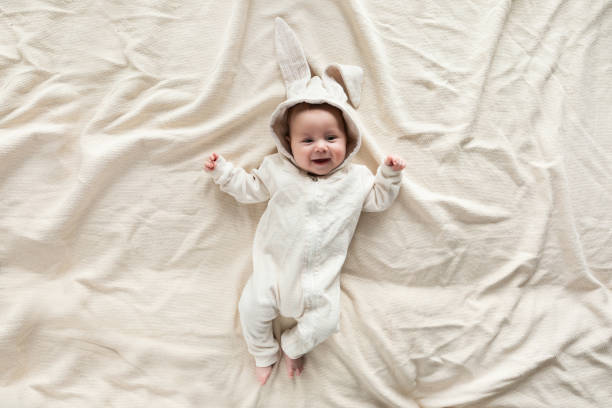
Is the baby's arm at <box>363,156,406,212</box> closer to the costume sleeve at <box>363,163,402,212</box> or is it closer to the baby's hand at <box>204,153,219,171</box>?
the costume sleeve at <box>363,163,402,212</box>

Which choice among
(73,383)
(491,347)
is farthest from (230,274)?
(491,347)

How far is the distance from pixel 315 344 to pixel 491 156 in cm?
66

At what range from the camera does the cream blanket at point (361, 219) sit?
882 millimetres

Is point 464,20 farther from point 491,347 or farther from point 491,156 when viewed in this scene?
point 491,347

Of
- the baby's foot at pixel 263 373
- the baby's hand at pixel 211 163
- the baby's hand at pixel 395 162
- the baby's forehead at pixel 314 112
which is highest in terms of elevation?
the baby's forehead at pixel 314 112

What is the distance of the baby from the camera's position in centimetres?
86

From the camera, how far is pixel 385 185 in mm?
878

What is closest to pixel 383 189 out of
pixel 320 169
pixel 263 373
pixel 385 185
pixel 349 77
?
pixel 385 185

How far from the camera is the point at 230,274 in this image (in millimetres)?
946

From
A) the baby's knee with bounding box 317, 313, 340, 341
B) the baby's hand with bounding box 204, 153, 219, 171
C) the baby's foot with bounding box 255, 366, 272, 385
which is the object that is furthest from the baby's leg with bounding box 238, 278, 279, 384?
the baby's hand with bounding box 204, 153, 219, 171

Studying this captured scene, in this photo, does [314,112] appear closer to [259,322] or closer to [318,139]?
[318,139]

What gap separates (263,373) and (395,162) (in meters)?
0.61

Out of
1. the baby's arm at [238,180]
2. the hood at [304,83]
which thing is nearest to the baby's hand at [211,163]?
the baby's arm at [238,180]

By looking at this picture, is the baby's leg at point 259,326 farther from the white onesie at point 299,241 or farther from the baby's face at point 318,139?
the baby's face at point 318,139
